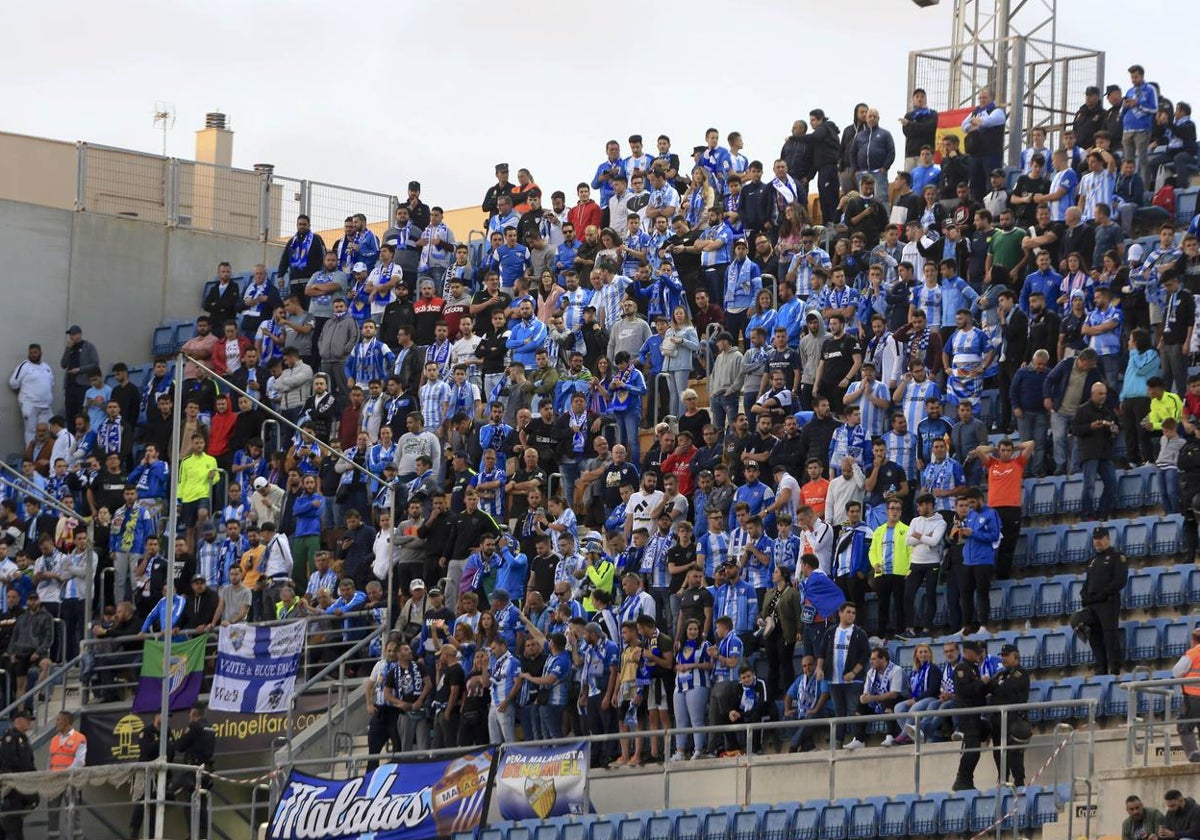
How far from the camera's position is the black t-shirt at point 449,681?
2527 centimetres

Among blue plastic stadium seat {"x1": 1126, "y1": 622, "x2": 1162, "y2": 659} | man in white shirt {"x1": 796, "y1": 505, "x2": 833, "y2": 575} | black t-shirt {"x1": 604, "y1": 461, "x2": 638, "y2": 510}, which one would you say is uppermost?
black t-shirt {"x1": 604, "y1": 461, "x2": 638, "y2": 510}

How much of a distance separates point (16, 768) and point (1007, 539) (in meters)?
10.2

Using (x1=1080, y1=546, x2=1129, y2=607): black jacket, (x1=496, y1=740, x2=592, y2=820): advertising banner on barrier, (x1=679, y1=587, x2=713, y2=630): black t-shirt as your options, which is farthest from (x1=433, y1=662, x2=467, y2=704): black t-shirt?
(x1=1080, y1=546, x2=1129, y2=607): black jacket

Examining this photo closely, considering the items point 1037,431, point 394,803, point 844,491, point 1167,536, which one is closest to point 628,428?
point 844,491

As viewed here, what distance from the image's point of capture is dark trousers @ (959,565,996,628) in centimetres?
2422

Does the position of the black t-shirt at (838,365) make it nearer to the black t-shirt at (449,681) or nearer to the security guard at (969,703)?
the black t-shirt at (449,681)

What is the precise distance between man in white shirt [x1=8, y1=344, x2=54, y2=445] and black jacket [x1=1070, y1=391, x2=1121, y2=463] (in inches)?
647

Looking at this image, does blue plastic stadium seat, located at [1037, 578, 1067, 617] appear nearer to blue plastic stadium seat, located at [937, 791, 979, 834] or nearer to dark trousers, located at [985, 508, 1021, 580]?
dark trousers, located at [985, 508, 1021, 580]

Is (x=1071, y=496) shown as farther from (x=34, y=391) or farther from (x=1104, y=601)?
(x=34, y=391)

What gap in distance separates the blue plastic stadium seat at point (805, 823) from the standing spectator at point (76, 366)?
16423mm

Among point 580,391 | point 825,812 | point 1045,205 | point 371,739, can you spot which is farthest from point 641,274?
point 825,812

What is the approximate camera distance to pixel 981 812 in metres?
21.2

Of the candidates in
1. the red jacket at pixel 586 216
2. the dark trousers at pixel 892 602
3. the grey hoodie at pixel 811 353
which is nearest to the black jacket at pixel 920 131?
the red jacket at pixel 586 216

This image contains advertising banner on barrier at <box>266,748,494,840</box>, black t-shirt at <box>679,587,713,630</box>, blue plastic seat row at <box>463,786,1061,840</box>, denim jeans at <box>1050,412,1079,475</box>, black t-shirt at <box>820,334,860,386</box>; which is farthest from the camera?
black t-shirt at <box>820,334,860,386</box>
